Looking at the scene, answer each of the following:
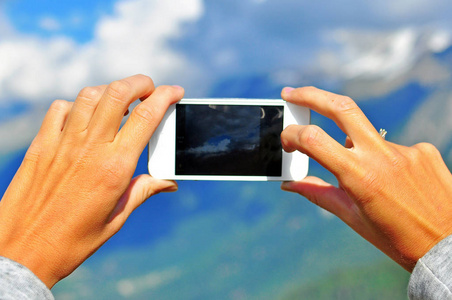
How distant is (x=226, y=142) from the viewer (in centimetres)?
113

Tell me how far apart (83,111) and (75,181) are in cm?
18

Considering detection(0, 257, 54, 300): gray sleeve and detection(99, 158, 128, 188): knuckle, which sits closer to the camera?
detection(0, 257, 54, 300): gray sleeve

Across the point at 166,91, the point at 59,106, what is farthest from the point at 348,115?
the point at 59,106

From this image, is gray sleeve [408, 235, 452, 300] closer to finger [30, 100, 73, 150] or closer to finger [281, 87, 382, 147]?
finger [281, 87, 382, 147]

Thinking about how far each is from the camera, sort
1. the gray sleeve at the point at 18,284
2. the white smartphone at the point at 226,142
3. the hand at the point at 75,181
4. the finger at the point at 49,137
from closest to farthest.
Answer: the gray sleeve at the point at 18,284 → the hand at the point at 75,181 → the finger at the point at 49,137 → the white smartphone at the point at 226,142

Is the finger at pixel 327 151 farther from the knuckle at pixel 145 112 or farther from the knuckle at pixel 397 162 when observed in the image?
the knuckle at pixel 145 112

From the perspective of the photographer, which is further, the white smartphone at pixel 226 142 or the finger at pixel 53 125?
the white smartphone at pixel 226 142

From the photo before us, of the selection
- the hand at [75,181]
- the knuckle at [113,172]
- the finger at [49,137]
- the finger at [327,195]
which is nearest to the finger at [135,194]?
the hand at [75,181]

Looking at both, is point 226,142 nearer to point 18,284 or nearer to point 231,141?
point 231,141

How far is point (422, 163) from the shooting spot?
89cm

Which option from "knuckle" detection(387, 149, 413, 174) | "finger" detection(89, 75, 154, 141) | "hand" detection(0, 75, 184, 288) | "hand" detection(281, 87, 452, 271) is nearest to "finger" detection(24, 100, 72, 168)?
"hand" detection(0, 75, 184, 288)

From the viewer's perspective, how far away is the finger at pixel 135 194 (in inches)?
36.9

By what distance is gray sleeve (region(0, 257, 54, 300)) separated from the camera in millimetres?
622

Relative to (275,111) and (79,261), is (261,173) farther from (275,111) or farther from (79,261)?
(79,261)
